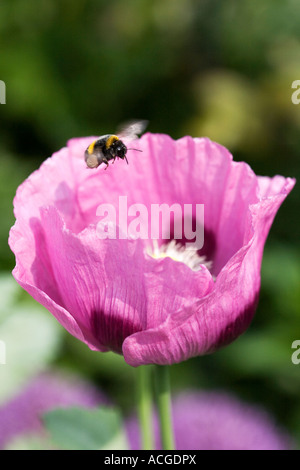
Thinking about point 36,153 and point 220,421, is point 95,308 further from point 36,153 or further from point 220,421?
point 36,153

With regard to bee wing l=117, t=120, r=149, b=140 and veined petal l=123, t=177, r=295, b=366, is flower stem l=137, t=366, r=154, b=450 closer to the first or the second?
veined petal l=123, t=177, r=295, b=366

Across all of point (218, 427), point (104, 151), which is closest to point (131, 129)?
point (104, 151)

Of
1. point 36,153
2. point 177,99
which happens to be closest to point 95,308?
point 36,153

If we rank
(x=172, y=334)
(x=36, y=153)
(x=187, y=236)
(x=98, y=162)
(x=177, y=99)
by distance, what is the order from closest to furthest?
(x=172, y=334) → (x=98, y=162) → (x=187, y=236) → (x=36, y=153) → (x=177, y=99)

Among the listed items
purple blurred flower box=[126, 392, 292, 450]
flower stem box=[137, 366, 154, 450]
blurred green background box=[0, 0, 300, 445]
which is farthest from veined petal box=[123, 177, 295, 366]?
blurred green background box=[0, 0, 300, 445]

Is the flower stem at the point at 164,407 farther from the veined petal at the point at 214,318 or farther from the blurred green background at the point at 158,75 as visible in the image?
the blurred green background at the point at 158,75

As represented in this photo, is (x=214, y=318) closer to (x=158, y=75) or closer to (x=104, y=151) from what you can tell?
(x=104, y=151)
